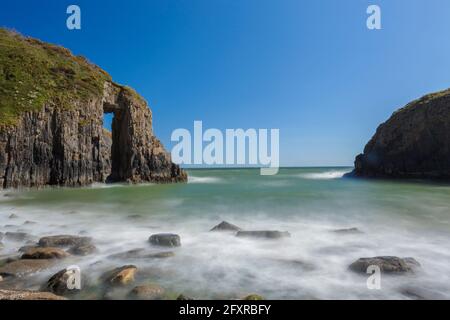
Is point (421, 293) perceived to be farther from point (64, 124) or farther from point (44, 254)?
point (64, 124)

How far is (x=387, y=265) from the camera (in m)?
6.63

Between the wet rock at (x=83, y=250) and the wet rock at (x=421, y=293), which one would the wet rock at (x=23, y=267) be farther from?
the wet rock at (x=421, y=293)

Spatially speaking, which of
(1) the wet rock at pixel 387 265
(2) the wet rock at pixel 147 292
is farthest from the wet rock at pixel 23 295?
(1) the wet rock at pixel 387 265

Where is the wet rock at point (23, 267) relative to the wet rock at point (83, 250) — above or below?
above

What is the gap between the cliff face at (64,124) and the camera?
1210 inches

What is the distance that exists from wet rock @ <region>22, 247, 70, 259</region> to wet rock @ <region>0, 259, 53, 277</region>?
12.6 inches

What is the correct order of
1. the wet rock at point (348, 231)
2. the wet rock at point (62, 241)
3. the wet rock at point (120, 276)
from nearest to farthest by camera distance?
the wet rock at point (120, 276), the wet rock at point (62, 241), the wet rock at point (348, 231)

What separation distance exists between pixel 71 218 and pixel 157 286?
32.5ft

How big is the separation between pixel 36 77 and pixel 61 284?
37.2m

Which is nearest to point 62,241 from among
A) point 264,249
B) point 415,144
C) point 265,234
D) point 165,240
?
point 165,240

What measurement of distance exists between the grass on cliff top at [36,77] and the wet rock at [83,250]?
28040 mm
